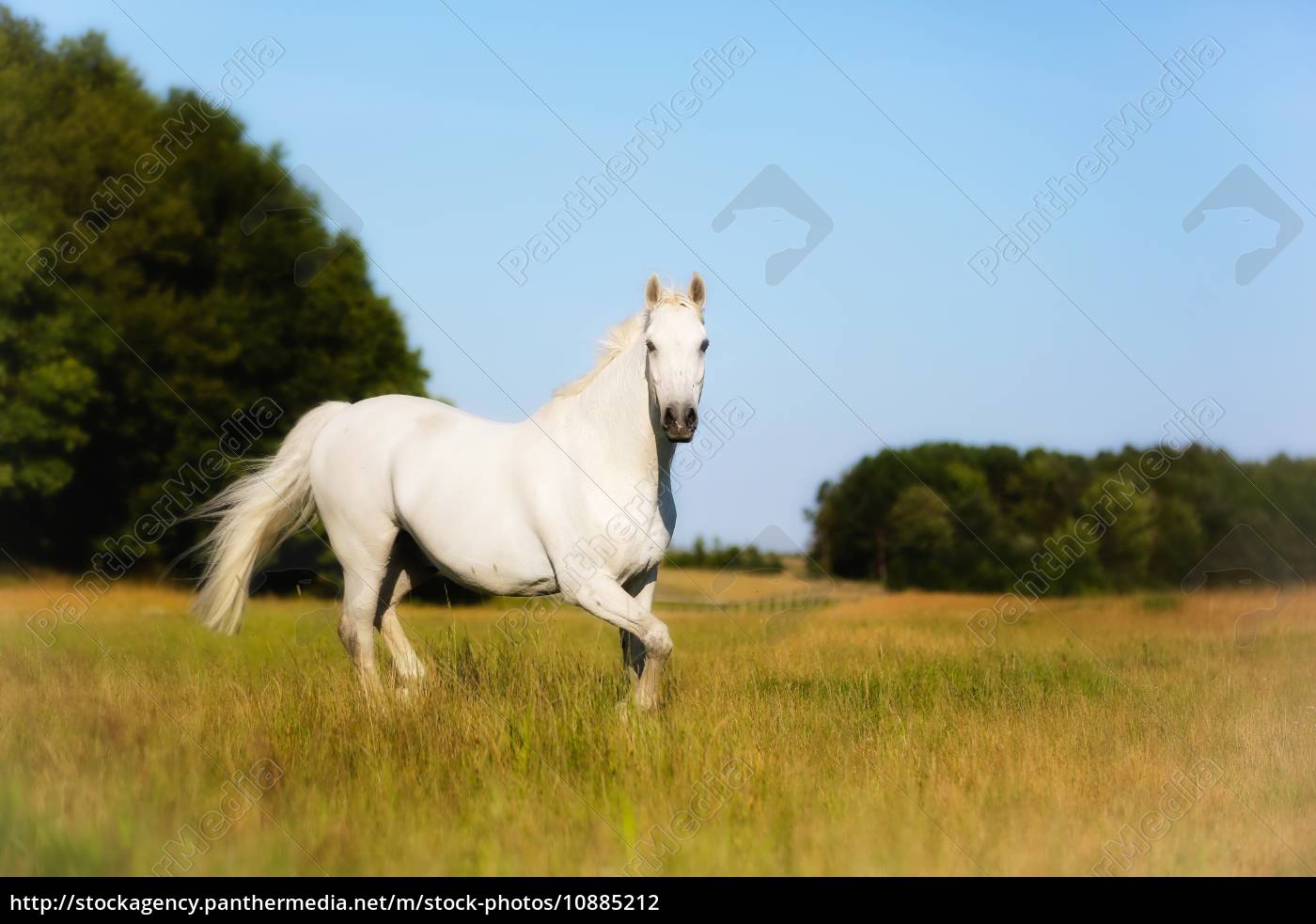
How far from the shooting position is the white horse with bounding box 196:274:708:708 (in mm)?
6266

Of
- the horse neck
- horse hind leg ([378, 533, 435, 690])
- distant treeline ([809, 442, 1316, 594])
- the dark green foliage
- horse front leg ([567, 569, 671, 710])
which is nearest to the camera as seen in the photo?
horse front leg ([567, 569, 671, 710])

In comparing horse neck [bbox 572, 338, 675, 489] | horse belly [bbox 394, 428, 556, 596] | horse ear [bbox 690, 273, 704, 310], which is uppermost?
horse ear [bbox 690, 273, 704, 310]

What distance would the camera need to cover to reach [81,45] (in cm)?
2527

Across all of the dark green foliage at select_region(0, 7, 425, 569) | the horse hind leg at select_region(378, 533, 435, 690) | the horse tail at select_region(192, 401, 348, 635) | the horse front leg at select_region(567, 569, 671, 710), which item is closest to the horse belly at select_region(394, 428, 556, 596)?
the horse front leg at select_region(567, 569, 671, 710)

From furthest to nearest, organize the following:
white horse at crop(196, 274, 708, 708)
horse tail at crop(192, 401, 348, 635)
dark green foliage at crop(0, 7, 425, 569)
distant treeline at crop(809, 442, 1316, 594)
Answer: dark green foliage at crop(0, 7, 425, 569) < distant treeline at crop(809, 442, 1316, 594) < horse tail at crop(192, 401, 348, 635) < white horse at crop(196, 274, 708, 708)

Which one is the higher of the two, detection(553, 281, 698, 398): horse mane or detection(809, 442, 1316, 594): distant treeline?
detection(809, 442, 1316, 594): distant treeline

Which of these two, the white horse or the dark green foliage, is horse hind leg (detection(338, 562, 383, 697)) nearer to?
the white horse

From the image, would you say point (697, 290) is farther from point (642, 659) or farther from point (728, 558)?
point (728, 558)

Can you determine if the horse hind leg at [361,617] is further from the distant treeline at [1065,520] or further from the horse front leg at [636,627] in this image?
the distant treeline at [1065,520]

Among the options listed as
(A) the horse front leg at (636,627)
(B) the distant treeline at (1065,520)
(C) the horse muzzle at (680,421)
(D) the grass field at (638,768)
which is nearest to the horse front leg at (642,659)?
(A) the horse front leg at (636,627)

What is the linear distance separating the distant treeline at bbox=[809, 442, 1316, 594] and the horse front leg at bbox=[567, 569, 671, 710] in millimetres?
8585

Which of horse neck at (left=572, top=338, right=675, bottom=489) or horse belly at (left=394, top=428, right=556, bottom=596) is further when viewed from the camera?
horse belly at (left=394, top=428, right=556, bottom=596)

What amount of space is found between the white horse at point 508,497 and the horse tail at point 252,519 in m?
0.01

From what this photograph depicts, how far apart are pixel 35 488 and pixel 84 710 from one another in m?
18.2
